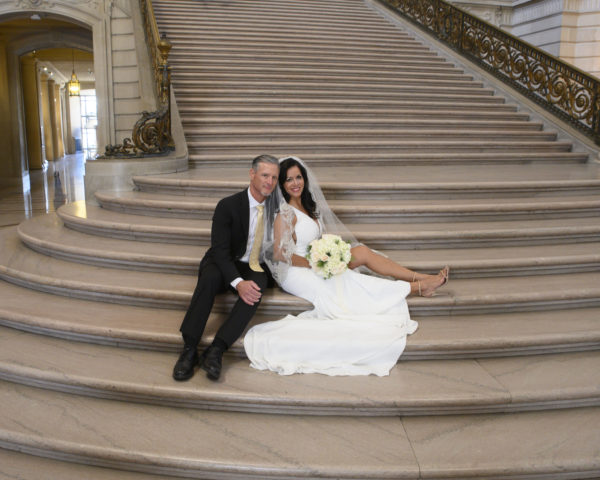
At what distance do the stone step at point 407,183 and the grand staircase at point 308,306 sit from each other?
0.07 feet

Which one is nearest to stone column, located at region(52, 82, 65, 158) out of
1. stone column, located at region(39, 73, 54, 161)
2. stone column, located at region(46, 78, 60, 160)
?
stone column, located at region(46, 78, 60, 160)

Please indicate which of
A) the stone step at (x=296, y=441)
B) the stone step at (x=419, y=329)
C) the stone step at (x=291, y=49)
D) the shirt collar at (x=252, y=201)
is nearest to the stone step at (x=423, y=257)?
the stone step at (x=419, y=329)

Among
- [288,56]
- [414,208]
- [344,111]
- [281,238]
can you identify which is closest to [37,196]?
[288,56]

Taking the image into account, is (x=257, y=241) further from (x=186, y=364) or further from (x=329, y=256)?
(x=186, y=364)

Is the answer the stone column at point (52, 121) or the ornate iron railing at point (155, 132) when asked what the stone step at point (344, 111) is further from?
the stone column at point (52, 121)

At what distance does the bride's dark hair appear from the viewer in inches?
152

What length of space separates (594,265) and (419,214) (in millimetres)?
1509

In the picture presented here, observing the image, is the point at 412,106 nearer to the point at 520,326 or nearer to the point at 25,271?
the point at 520,326

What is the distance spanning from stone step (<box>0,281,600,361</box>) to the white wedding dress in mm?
155

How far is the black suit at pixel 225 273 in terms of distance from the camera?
332 cm

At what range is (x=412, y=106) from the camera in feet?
28.9

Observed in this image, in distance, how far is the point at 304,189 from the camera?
157 inches

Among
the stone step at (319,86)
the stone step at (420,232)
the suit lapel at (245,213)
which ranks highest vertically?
the stone step at (319,86)

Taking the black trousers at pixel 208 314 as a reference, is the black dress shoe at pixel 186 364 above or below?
below
